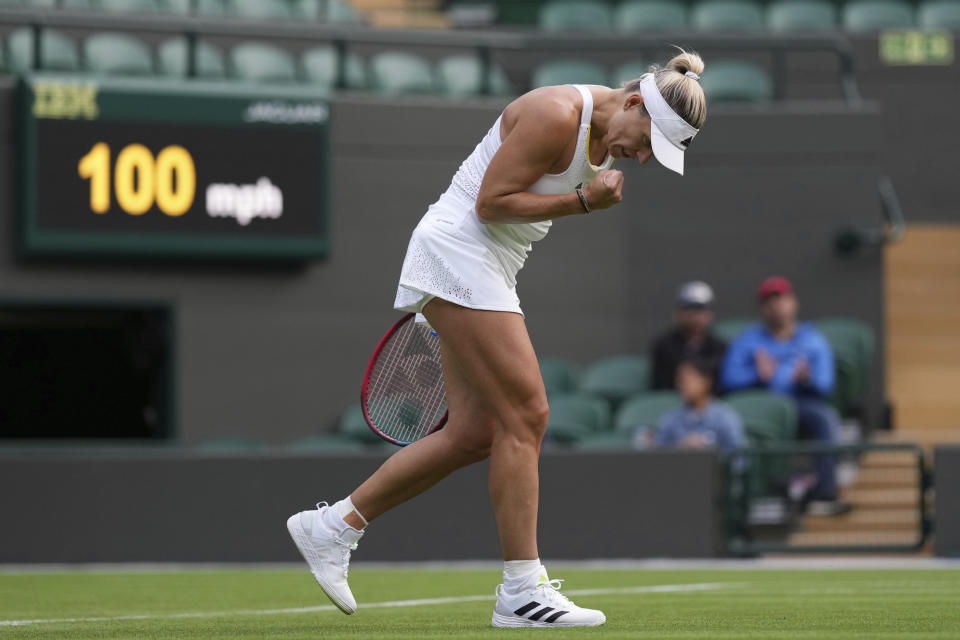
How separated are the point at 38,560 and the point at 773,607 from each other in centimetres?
582

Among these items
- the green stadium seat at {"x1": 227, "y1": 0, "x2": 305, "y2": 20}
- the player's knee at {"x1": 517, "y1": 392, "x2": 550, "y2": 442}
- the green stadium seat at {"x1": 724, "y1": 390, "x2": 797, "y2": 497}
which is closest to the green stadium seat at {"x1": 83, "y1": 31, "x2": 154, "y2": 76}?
the green stadium seat at {"x1": 227, "y1": 0, "x2": 305, "y2": 20}

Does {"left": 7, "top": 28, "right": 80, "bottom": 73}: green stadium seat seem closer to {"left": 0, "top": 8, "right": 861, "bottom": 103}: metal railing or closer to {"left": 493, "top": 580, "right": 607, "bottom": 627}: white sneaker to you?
{"left": 0, "top": 8, "right": 861, "bottom": 103}: metal railing

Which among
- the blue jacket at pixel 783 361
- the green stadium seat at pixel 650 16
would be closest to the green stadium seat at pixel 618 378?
the blue jacket at pixel 783 361

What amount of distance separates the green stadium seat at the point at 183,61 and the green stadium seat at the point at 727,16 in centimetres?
477

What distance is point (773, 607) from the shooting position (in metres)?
5.54

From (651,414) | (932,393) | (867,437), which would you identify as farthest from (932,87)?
(651,414)

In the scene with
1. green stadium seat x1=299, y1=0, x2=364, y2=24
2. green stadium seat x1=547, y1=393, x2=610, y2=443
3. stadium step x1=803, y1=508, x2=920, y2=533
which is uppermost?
green stadium seat x1=299, y1=0, x2=364, y2=24

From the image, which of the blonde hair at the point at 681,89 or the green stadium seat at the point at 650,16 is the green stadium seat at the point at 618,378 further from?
the blonde hair at the point at 681,89

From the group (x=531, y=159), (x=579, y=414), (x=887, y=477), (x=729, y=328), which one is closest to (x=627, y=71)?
(x=729, y=328)

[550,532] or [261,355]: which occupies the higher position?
[261,355]

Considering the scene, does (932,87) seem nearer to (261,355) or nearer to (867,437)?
(867,437)

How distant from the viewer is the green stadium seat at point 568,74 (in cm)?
1355

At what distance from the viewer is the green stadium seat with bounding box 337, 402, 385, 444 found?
11.5 m

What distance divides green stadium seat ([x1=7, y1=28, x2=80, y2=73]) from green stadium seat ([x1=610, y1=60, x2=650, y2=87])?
4.32 meters
